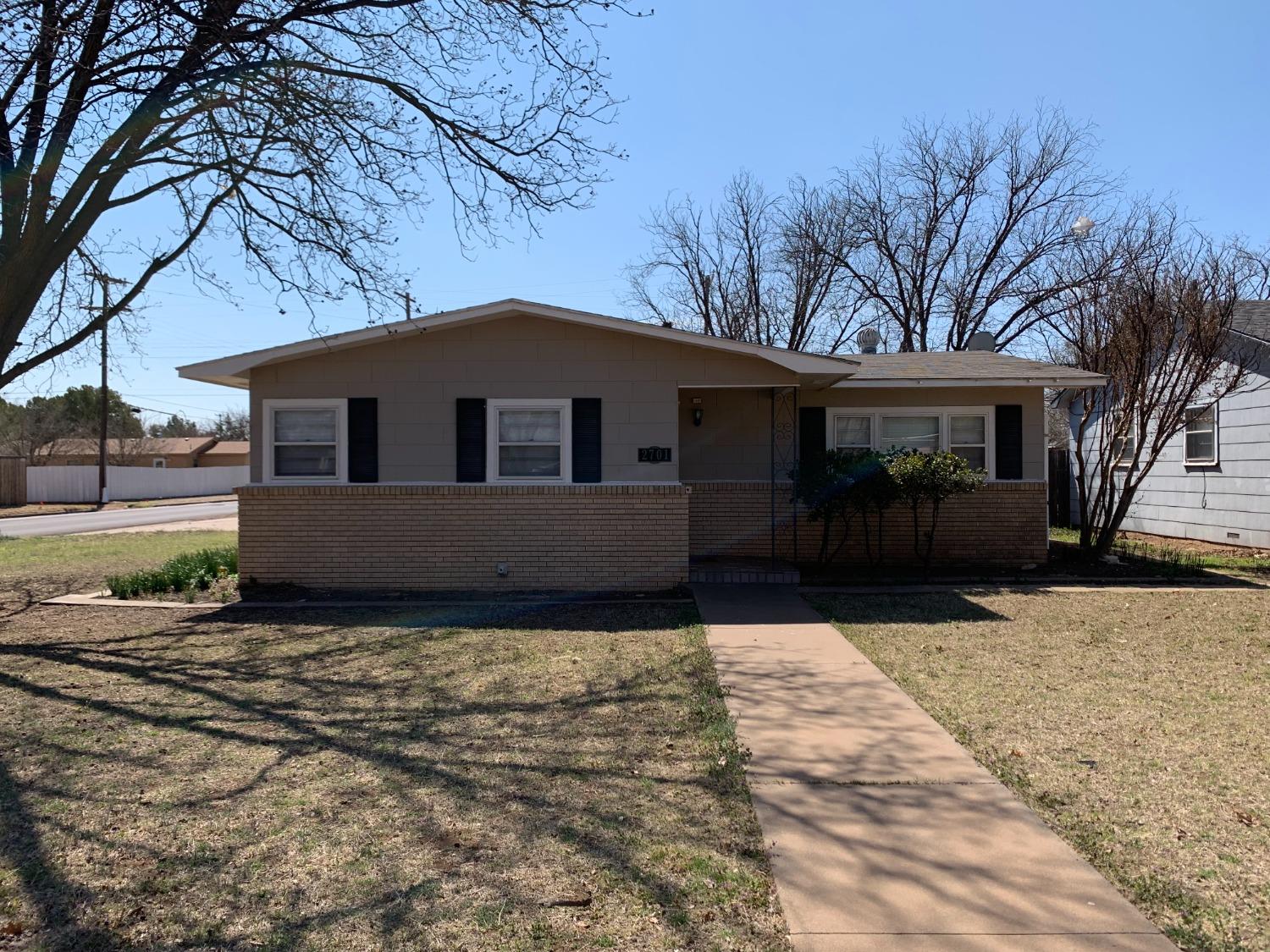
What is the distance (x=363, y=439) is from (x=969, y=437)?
8.65 m

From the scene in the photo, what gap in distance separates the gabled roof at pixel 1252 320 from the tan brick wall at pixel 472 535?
379 inches

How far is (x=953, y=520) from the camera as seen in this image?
13.2m

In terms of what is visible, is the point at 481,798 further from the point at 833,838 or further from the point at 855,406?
the point at 855,406

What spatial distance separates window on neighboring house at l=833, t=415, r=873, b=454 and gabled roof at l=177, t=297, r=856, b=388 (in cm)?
255

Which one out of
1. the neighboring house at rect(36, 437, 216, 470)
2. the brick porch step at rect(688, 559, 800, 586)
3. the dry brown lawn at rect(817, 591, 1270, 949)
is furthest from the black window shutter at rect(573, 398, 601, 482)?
the neighboring house at rect(36, 437, 216, 470)

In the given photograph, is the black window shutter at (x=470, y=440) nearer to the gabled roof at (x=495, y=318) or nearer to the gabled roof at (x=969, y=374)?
the gabled roof at (x=495, y=318)

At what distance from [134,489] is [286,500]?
3590 cm

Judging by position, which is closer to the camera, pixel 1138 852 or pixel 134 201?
pixel 1138 852

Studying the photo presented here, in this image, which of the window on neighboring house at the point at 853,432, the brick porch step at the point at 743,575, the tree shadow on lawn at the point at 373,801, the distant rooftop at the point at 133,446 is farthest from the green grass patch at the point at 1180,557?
the distant rooftop at the point at 133,446

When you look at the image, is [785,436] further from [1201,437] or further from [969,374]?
[1201,437]

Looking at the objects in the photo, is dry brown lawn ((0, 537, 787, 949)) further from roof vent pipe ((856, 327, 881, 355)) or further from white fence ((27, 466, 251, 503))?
white fence ((27, 466, 251, 503))

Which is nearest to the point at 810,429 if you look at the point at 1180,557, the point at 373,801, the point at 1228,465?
the point at 1180,557

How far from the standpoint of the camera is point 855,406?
1317 cm

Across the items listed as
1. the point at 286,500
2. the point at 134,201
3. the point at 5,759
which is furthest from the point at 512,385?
the point at 5,759
